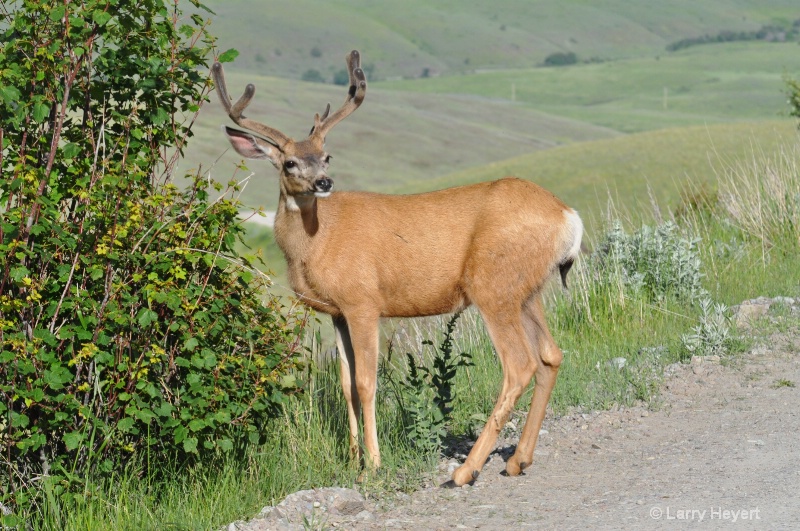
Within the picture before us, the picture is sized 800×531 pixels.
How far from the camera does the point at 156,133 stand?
6.48 meters

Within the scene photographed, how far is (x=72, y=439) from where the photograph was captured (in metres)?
5.99

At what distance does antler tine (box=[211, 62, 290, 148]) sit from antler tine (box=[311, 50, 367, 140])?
255mm

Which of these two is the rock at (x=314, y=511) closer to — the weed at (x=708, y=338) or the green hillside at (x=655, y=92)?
the weed at (x=708, y=338)

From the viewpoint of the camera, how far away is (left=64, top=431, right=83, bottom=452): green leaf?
5973 millimetres

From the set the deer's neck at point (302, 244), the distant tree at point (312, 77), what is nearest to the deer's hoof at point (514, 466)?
the deer's neck at point (302, 244)

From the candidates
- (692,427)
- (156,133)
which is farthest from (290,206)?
(692,427)

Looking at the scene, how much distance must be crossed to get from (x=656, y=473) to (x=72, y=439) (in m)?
3.43

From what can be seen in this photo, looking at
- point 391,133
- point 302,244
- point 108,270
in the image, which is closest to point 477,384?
point 302,244

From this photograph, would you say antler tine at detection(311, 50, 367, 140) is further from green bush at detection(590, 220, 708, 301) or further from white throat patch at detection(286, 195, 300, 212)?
green bush at detection(590, 220, 708, 301)

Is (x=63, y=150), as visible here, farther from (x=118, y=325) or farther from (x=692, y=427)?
(x=692, y=427)

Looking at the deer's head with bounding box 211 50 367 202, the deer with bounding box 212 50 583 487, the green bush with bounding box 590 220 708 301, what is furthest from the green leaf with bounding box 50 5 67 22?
the green bush with bounding box 590 220 708 301

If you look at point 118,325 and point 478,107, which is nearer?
point 118,325

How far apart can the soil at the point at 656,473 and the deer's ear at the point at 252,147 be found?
2388mm

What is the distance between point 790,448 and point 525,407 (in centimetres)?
207
